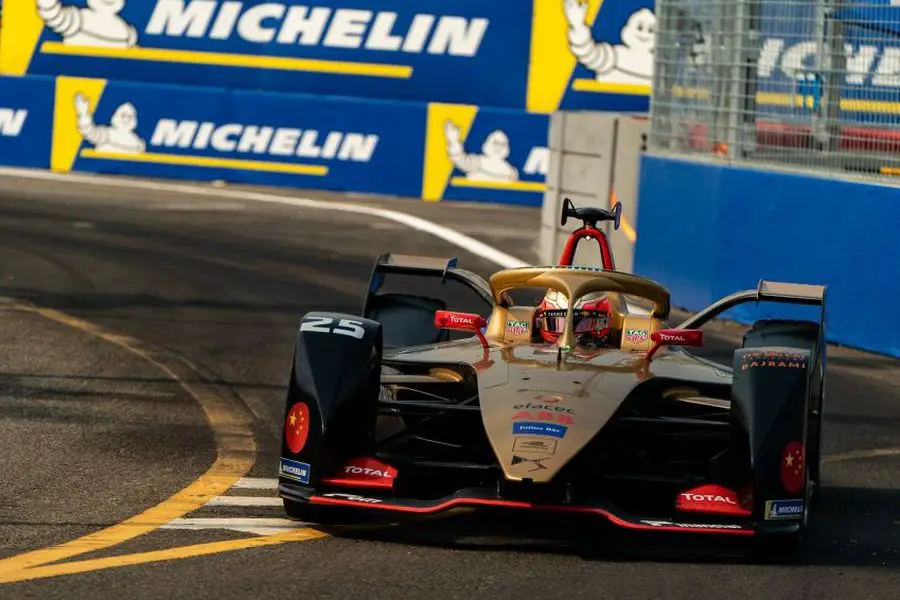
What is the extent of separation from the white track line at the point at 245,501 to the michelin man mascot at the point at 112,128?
18.6m

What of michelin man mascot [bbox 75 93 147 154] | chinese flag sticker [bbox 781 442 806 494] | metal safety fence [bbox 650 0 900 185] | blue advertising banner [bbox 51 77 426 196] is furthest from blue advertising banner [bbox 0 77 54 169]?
chinese flag sticker [bbox 781 442 806 494]

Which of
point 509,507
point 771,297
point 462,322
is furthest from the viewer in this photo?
point 771,297

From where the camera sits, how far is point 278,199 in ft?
78.1

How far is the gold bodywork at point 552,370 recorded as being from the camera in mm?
6730

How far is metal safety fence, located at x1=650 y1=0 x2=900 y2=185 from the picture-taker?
43.0 feet

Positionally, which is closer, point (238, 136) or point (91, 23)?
point (238, 136)

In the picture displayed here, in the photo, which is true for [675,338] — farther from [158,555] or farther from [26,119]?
[26,119]

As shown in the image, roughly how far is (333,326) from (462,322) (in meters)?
0.84

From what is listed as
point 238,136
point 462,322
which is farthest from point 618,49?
point 462,322

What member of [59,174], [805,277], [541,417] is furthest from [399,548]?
[59,174]

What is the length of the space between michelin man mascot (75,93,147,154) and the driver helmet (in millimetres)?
17941

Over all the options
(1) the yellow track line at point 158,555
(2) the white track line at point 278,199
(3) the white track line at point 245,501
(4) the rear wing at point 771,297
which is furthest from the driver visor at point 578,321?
(2) the white track line at point 278,199

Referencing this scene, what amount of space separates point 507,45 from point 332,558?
20432 mm

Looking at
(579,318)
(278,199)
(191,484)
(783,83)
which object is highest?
(783,83)
